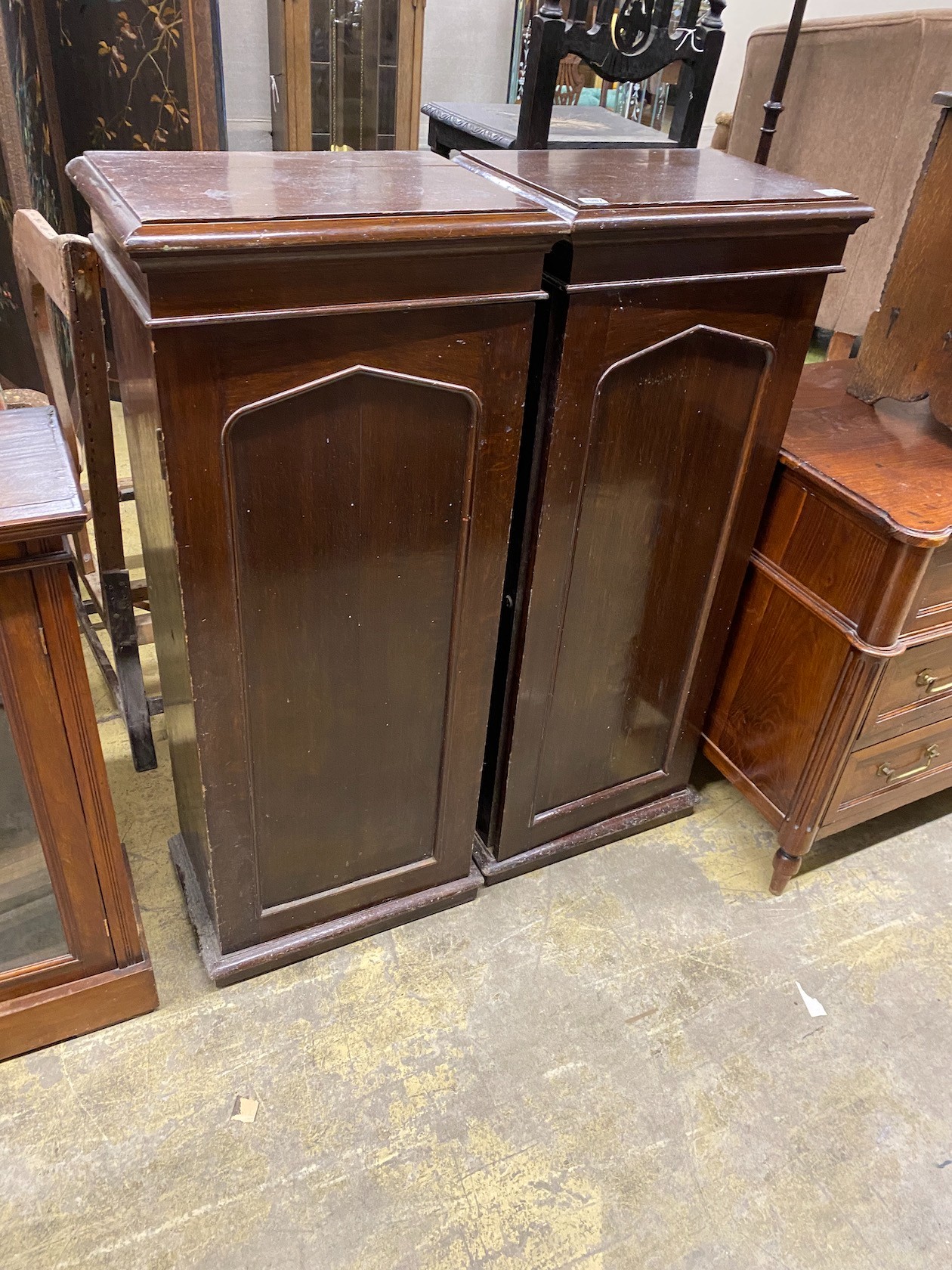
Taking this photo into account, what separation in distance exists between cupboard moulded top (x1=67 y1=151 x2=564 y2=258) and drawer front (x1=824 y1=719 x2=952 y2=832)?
3.70 feet

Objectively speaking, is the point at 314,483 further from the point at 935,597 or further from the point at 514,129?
the point at 514,129

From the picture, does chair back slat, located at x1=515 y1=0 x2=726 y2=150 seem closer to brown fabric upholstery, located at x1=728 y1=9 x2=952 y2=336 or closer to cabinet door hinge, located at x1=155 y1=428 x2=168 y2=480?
cabinet door hinge, located at x1=155 y1=428 x2=168 y2=480

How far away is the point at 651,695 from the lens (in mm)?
1665

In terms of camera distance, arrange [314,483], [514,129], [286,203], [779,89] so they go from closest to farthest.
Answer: [286,203] < [314,483] < [514,129] < [779,89]

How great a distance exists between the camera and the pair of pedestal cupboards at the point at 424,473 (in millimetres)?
971

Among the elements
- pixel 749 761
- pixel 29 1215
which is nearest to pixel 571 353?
pixel 749 761

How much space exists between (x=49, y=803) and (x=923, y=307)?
5.47 ft

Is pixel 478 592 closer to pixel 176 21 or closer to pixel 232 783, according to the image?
pixel 232 783

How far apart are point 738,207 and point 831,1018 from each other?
4.31 feet

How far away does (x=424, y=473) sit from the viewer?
1.15 meters

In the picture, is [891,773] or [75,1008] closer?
[75,1008]

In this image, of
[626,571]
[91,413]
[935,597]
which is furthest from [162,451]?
[935,597]

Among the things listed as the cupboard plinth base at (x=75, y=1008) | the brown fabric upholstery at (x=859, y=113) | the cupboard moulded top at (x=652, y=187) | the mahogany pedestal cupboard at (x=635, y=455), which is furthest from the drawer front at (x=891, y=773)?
the brown fabric upholstery at (x=859, y=113)

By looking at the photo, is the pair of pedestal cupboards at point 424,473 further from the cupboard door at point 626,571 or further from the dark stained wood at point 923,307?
the dark stained wood at point 923,307
